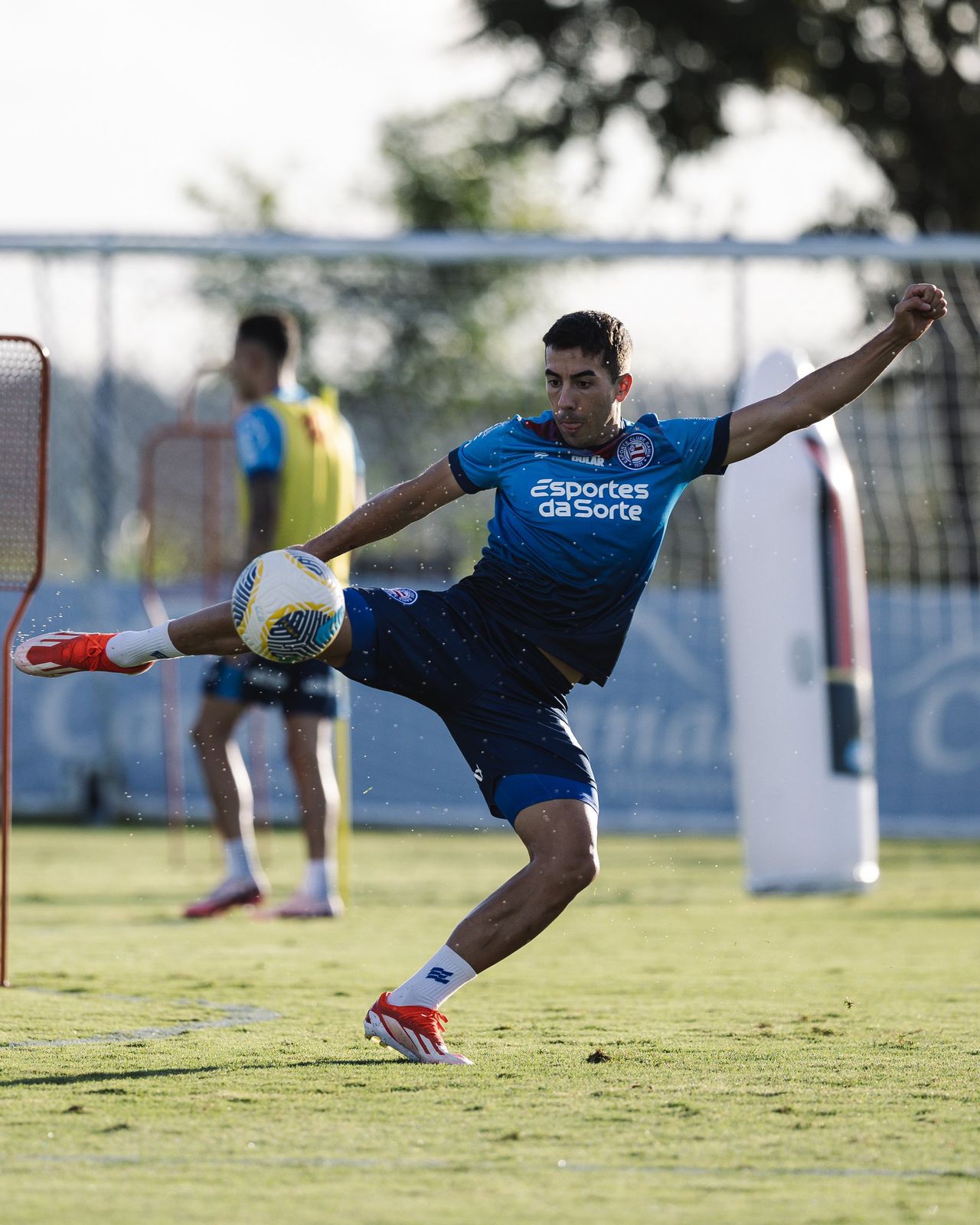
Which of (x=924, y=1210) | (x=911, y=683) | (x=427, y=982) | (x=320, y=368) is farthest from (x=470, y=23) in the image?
(x=924, y=1210)

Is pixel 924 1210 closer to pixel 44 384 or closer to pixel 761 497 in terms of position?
pixel 44 384

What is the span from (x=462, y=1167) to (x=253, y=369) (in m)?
5.01

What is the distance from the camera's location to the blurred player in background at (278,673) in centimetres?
745

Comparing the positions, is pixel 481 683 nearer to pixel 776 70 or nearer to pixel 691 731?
pixel 691 731

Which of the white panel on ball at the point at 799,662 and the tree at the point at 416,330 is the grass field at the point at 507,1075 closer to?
the white panel on ball at the point at 799,662

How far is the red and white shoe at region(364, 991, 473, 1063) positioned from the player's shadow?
1.33ft

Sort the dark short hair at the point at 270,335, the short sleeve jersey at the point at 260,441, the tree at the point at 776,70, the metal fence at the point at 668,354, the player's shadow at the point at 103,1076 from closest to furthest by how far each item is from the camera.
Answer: the player's shadow at the point at 103,1076 < the short sleeve jersey at the point at 260,441 < the dark short hair at the point at 270,335 < the metal fence at the point at 668,354 < the tree at the point at 776,70

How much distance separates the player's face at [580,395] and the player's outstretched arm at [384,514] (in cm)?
32

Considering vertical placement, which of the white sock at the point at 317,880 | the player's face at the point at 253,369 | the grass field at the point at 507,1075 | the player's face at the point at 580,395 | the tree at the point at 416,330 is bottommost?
the grass field at the point at 507,1075

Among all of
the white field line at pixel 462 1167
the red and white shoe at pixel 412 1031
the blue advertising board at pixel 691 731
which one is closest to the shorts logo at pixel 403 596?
the red and white shoe at pixel 412 1031

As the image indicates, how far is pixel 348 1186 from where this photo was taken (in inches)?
119

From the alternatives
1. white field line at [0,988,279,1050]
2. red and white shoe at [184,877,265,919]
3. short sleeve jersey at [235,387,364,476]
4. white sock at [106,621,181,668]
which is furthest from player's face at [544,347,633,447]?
red and white shoe at [184,877,265,919]

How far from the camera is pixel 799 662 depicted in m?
8.73

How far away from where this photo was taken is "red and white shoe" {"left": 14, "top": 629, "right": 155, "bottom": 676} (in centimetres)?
471
